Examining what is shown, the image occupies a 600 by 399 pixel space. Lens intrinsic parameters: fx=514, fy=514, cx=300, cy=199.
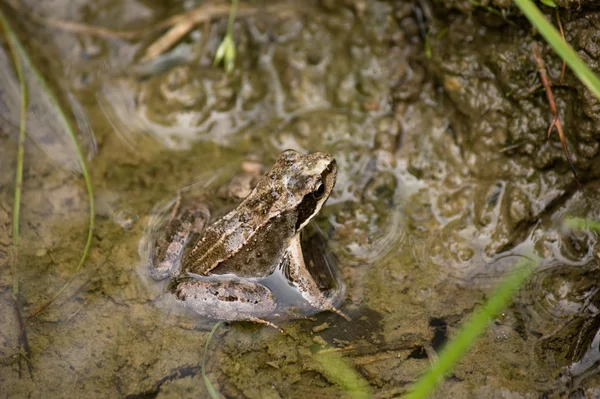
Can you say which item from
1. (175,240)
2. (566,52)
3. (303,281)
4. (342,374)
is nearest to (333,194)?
(303,281)

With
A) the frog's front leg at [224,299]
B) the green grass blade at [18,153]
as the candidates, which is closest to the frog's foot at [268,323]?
the frog's front leg at [224,299]

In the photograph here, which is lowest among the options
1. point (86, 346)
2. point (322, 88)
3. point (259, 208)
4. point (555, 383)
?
point (86, 346)

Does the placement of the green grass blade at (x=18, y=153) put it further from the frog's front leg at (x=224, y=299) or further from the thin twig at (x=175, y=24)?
the frog's front leg at (x=224, y=299)

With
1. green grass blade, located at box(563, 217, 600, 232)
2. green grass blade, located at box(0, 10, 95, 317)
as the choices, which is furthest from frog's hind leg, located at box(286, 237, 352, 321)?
green grass blade, located at box(563, 217, 600, 232)

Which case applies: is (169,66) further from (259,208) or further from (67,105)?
(259,208)

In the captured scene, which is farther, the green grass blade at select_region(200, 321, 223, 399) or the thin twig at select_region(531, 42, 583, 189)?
the thin twig at select_region(531, 42, 583, 189)

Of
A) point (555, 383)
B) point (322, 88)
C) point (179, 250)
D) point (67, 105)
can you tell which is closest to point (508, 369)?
point (555, 383)

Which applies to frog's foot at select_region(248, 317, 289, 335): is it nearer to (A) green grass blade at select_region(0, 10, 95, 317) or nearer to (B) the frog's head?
(B) the frog's head
